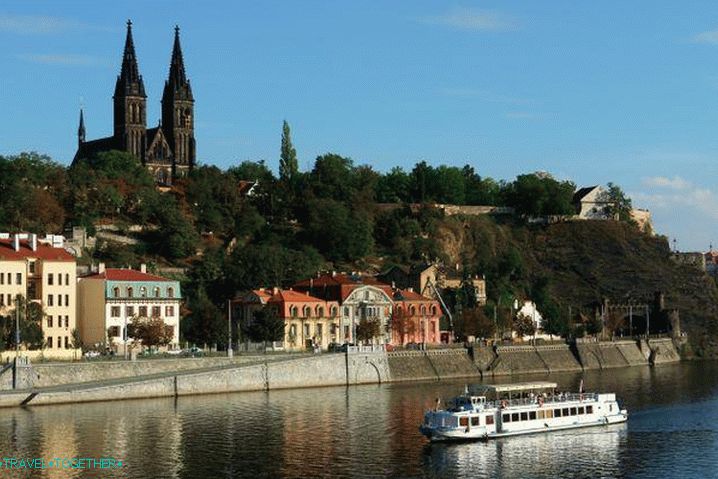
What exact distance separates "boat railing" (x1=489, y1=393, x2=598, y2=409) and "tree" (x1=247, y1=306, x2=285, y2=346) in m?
39.5

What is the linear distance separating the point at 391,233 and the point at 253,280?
47.1 metres

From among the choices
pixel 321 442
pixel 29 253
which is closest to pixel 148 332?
pixel 29 253

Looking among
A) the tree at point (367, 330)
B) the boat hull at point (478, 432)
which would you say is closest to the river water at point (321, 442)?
the boat hull at point (478, 432)

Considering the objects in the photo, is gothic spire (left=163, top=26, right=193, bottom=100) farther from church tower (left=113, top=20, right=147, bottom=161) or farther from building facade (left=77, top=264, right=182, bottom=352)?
building facade (left=77, top=264, right=182, bottom=352)

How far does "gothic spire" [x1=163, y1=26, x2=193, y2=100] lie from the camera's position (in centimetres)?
19500

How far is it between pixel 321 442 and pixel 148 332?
39.8m

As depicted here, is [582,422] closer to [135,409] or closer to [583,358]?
[135,409]

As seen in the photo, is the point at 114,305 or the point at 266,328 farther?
the point at 266,328

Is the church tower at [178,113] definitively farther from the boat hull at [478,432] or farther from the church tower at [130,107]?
the boat hull at [478,432]

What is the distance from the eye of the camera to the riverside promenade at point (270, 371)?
90.4 meters

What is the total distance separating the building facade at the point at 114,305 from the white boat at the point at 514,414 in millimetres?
38937

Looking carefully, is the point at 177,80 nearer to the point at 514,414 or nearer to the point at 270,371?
the point at 270,371

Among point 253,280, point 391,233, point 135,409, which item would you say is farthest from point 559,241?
point 135,409

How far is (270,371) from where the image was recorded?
4114 inches
